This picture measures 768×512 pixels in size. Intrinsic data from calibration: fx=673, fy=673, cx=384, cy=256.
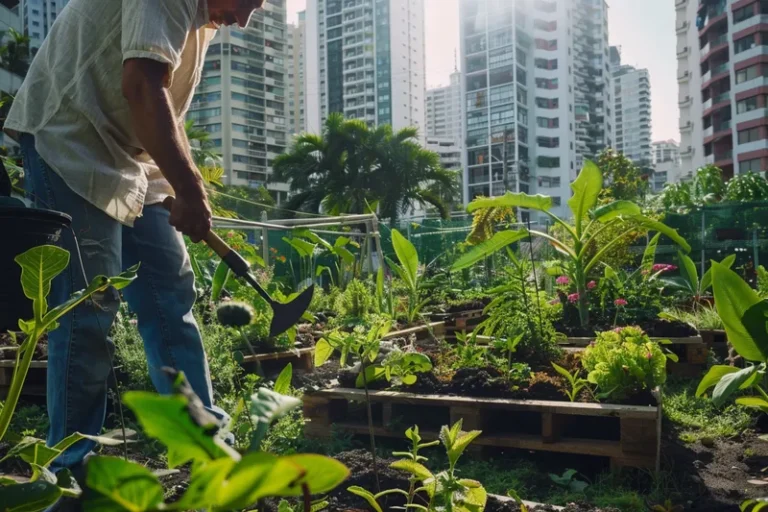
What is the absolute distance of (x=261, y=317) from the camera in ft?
13.8

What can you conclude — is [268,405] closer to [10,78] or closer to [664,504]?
[664,504]

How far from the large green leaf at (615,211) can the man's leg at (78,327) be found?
12.2ft

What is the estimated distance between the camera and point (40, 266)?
0.79m

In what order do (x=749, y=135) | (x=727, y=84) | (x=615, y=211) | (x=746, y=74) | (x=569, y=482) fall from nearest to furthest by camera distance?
1. (x=569, y=482)
2. (x=615, y=211)
3. (x=749, y=135)
4. (x=746, y=74)
5. (x=727, y=84)

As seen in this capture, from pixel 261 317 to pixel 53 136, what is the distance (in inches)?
94.7

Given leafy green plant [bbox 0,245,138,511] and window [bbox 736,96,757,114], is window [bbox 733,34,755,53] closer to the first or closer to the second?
window [bbox 736,96,757,114]

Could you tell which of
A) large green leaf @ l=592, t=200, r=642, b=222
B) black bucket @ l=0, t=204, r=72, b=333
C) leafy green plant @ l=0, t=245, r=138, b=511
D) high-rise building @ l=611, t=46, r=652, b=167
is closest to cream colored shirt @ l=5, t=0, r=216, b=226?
black bucket @ l=0, t=204, r=72, b=333

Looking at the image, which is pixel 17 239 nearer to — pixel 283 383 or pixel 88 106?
pixel 283 383

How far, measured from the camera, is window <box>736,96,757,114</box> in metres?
47.7

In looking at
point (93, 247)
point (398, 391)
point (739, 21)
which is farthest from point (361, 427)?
point (739, 21)

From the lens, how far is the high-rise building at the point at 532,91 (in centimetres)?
8231

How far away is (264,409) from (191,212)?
1367 mm

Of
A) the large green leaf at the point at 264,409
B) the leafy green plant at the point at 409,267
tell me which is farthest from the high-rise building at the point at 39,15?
the large green leaf at the point at 264,409

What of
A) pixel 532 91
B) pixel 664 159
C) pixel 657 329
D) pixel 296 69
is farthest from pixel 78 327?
pixel 664 159
